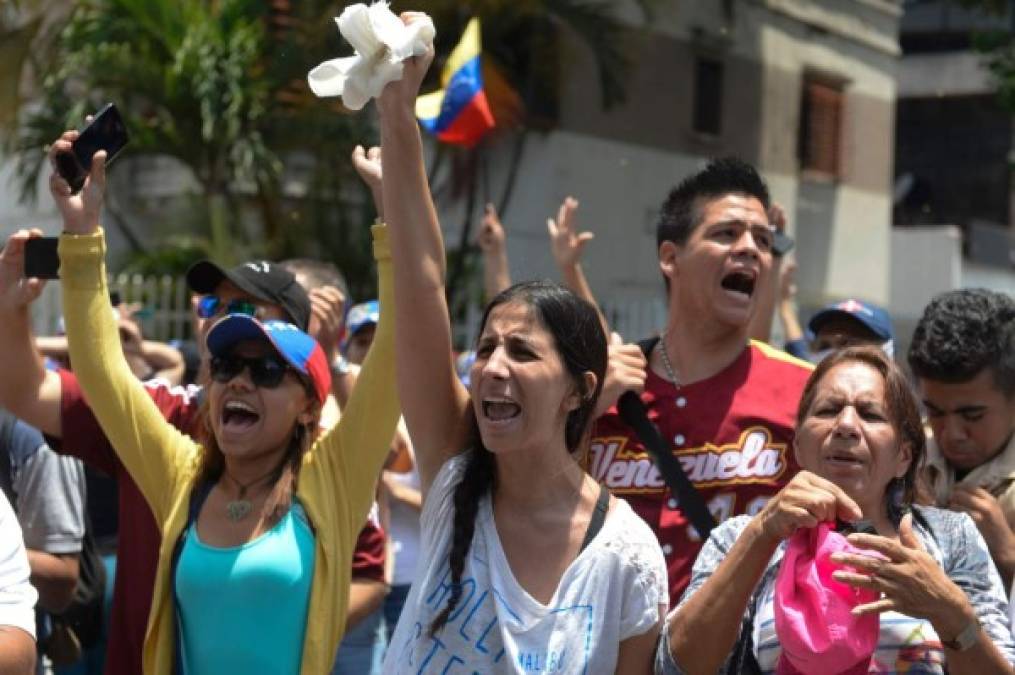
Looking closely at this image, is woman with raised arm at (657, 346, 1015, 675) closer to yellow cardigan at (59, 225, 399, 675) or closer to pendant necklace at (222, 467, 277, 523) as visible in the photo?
yellow cardigan at (59, 225, 399, 675)

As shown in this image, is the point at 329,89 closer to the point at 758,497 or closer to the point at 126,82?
the point at 758,497

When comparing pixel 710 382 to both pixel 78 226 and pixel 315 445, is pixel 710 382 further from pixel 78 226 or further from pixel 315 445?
pixel 78 226

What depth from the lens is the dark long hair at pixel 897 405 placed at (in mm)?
3477

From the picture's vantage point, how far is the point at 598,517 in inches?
129

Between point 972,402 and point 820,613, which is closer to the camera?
point 820,613

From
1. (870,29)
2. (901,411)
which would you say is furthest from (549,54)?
(901,411)

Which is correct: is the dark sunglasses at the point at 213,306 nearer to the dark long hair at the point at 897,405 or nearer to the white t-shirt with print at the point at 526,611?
the white t-shirt with print at the point at 526,611

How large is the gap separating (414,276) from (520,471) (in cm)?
44

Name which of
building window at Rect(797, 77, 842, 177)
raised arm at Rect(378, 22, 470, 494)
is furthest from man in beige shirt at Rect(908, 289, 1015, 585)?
building window at Rect(797, 77, 842, 177)

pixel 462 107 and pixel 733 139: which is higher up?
pixel 462 107

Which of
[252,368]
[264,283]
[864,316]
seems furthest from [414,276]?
[864,316]

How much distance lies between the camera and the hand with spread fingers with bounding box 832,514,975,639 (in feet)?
9.82

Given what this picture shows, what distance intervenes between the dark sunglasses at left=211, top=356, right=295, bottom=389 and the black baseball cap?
0.53 metres

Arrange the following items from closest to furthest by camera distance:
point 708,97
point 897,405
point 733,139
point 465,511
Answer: point 465,511 < point 897,405 < point 708,97 < point 733,139
